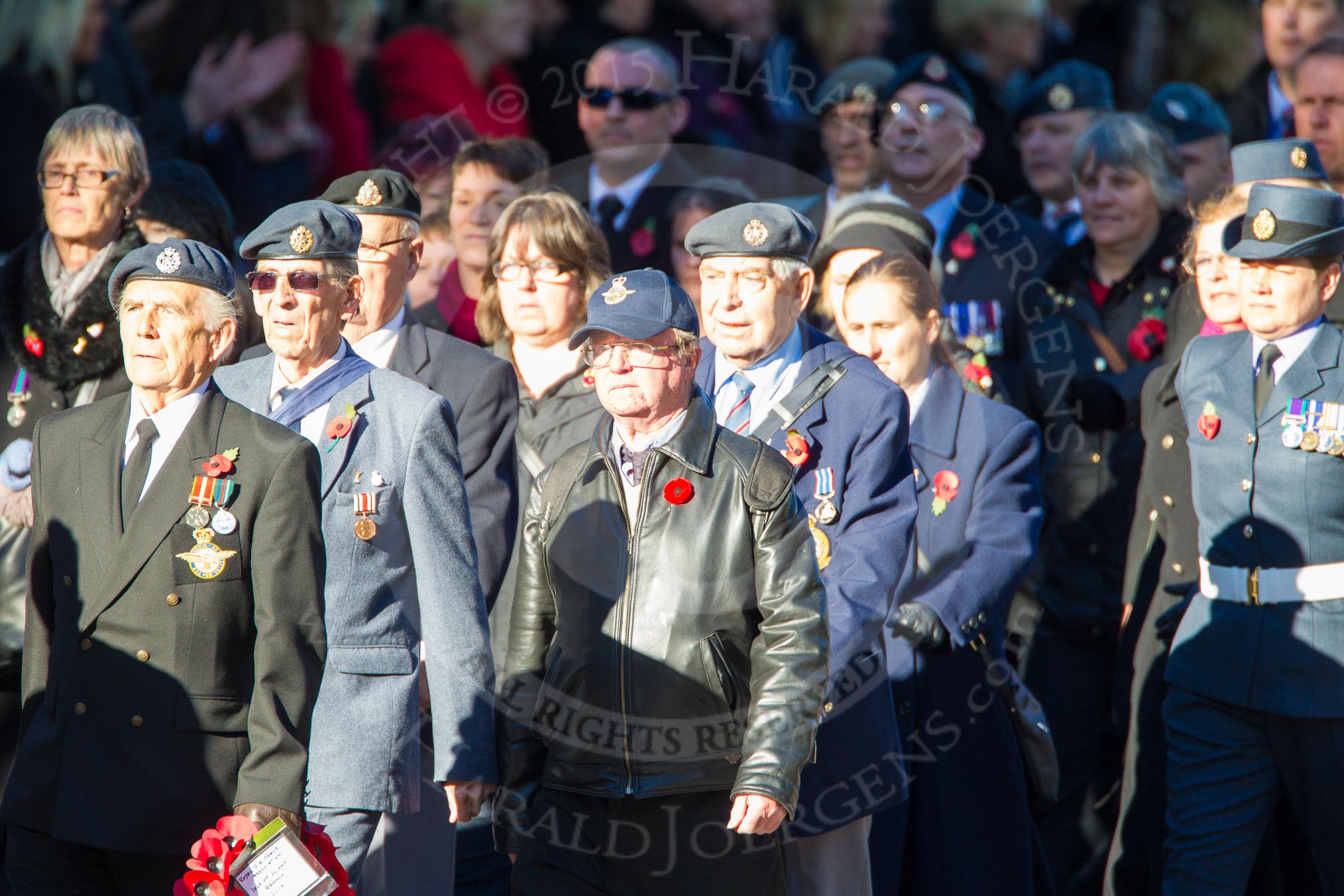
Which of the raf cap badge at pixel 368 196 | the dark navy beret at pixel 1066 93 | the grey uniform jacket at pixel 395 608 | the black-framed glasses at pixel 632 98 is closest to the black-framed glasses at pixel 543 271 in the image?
the raf cap badge at pixel 368 196

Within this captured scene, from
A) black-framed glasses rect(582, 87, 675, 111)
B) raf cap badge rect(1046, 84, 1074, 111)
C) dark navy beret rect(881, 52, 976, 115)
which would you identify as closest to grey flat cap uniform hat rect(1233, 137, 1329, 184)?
dark navy beret rect(881, 52, 976, 115)

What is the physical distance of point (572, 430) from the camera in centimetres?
577

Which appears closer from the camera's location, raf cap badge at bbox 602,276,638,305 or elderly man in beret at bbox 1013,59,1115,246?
raf cap badge at bbox 602,276,638,305

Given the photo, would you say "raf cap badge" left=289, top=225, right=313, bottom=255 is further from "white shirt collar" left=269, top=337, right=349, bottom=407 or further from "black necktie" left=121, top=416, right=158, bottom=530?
"black necktie" left=121, top=416, right=158, bottom=530

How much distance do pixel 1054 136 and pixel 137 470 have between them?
5.50 metres

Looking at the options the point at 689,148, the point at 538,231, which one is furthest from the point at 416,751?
the point at 689,148

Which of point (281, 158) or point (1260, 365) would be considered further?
point (281, 158)

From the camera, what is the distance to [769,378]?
203 inches

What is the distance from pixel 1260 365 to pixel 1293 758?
1186mm

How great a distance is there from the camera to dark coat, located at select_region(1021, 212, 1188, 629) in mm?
6762

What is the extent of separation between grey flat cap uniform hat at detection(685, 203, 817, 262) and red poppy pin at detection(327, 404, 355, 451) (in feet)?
3.81

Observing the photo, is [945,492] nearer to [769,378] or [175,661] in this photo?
[769,378]

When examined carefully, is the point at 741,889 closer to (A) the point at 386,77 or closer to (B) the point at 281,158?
(B) the point at 281,158

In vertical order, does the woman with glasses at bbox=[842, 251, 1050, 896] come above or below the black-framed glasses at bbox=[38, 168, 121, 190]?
below
